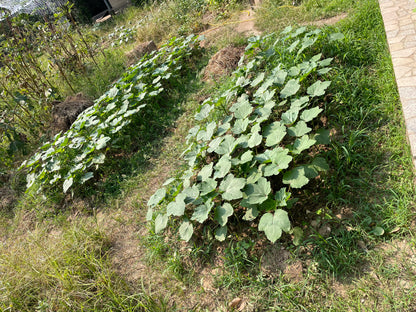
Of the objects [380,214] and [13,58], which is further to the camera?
[13,58]

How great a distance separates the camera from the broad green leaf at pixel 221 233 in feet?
6.89

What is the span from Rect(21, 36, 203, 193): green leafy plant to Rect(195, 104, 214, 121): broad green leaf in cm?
110

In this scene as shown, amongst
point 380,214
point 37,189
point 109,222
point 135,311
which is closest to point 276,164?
point 380,214

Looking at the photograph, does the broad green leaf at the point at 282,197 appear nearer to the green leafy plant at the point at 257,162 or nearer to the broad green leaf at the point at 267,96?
the green leafy plant at the point at 257,162

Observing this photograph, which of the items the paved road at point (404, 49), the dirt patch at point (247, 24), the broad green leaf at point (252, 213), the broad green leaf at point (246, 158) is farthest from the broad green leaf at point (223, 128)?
the dirt patch at point (247, 24)

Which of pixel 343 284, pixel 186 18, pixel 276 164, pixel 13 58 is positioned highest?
pixel 13 58

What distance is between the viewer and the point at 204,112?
317 cm

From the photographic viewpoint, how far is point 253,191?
203cm

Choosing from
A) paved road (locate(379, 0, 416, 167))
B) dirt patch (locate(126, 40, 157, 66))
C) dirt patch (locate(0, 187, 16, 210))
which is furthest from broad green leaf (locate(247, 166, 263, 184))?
dirt patch (locate(126, 40, 157, 66))

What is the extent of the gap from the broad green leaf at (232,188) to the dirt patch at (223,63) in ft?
8.00

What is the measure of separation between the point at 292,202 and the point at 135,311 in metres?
1.37

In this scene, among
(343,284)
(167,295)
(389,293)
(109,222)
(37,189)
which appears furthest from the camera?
(37,189)

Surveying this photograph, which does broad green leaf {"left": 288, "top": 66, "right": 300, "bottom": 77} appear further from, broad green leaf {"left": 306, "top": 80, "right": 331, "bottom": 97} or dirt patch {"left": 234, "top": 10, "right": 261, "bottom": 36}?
dirt patch {"left": 234, "top": 10, "right": 261, "bottom": 36}

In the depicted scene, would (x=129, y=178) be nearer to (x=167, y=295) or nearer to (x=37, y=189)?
(x=37, y=189)
